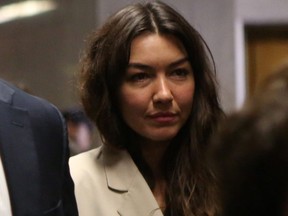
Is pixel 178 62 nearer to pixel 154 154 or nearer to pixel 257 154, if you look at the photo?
pixel 154 154

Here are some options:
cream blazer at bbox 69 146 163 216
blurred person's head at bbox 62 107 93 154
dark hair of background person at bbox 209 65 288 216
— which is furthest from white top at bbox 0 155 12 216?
blurred person's head at bbox 62 107 93 154

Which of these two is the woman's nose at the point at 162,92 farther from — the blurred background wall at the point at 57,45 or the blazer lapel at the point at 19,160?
the blurred background wall at the point at 57,45

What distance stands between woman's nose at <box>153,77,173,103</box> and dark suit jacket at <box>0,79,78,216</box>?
0.22 metres

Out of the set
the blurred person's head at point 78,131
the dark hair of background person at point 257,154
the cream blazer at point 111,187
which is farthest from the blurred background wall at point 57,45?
the dark hair of background person at point 257,154

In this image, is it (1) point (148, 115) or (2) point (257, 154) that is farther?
(1) point (148, 115)

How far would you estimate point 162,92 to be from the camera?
5.18ft

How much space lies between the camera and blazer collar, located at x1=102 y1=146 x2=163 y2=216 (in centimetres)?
165

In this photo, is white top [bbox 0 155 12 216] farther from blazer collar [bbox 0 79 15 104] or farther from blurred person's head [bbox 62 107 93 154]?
blurred person's head [bbox 62 107 93 154]

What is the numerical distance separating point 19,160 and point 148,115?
327mm

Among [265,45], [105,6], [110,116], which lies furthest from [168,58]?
[265,45]

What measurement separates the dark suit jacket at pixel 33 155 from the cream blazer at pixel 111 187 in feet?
0.42

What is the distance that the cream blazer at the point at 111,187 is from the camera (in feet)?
5.37

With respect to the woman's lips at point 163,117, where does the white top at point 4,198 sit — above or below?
below

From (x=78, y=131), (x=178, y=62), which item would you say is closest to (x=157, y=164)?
(x=178, y=62)
